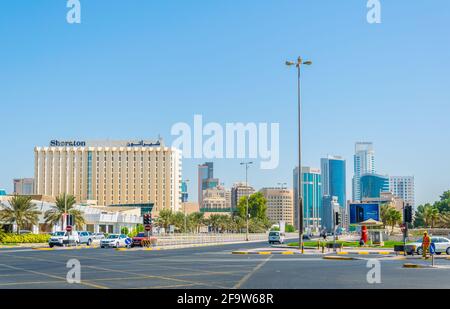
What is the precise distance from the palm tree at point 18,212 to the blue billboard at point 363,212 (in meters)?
41.2

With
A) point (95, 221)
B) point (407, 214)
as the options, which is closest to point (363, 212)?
point (407, 214)

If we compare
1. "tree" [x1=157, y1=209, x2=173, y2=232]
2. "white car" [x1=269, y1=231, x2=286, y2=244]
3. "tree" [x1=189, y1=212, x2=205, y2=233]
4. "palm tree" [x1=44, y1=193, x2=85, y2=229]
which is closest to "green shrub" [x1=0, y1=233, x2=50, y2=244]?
"palm tree" [x1=44, y1=193, x2=85, y2=229]

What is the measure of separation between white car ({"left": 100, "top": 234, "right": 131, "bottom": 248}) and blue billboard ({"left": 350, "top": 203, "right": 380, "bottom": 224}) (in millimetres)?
24684

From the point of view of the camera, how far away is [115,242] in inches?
2438

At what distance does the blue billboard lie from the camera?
67312 mm

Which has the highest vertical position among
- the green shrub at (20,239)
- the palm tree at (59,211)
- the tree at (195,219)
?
the palm tree at (59,211)

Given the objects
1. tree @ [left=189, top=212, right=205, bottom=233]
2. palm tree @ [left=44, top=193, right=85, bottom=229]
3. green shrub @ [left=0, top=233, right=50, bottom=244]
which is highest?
palm tree @ [left=44, top=193, right=85, bottom=229]

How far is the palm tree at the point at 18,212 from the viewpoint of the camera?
7800 centimetres

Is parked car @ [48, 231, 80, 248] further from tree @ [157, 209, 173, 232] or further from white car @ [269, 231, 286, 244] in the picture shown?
tree @ [157, 209, 173, 232]

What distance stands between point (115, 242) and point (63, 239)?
19.2 feet

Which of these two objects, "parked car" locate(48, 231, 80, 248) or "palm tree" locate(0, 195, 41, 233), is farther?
"palm tree" locate(0, 195, 41, 233)

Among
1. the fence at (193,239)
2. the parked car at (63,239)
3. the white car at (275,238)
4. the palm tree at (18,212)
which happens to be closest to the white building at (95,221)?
the palm tree at (18,212)

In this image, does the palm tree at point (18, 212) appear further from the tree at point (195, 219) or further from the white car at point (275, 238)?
the tree at point (195, 219)
